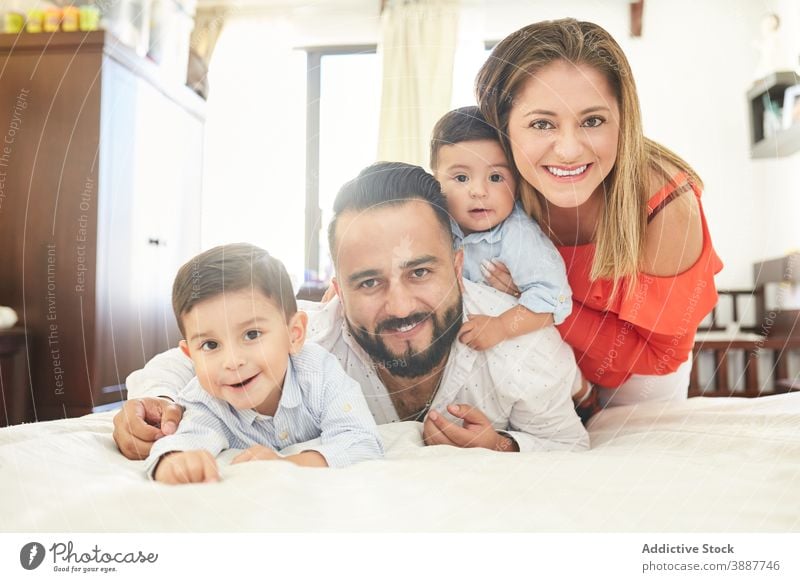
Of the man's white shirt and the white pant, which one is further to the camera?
the white pant

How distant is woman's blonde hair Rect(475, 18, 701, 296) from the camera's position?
0.60 meters

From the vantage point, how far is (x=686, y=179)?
0.63 metres

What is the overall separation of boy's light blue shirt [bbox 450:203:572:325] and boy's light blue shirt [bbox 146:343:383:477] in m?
0.15

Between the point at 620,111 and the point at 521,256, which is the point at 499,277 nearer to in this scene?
the point at 521,256

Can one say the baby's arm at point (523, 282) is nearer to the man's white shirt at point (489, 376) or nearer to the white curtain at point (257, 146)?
the man's white shirt at point (489, 376)

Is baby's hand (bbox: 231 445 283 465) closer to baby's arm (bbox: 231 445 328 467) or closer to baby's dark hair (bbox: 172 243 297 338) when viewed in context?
baby's arm (bbox: 231 445 328 467)

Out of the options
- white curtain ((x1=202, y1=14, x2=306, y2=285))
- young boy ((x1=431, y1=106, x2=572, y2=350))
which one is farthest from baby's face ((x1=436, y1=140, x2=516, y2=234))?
white curtain ((x1=202, y1=14, x2=306, y2=285))

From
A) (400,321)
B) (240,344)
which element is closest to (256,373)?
(240,344)

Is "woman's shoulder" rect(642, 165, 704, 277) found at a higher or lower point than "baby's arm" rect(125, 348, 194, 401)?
higher

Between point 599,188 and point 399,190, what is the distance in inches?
7.4

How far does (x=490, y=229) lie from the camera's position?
1.98ft

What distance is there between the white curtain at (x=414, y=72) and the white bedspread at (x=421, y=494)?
277 mm

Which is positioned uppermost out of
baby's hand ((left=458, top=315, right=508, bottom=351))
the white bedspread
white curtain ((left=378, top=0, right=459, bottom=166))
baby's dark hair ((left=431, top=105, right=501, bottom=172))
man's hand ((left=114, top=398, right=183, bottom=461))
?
white curtain ((left=378, top=0, right=459, bottom=166))

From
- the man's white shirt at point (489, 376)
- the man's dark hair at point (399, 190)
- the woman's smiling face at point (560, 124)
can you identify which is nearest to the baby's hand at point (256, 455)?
the man's white shirt at point (489, 376)
